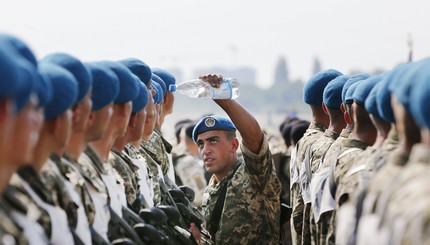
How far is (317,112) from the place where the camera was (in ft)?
33.3

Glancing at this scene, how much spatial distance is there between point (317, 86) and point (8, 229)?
546 cm

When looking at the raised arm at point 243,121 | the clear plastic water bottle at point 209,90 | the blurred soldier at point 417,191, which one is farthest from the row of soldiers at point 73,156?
the blurred soldier at point 417,191

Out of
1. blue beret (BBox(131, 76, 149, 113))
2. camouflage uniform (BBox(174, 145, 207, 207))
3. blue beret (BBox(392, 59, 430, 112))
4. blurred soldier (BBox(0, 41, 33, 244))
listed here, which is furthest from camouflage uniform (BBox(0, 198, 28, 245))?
camouflage uniform (BBox(174, 145, 207, 207))

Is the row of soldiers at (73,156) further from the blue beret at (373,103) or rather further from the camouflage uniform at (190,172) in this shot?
the camouflage uniform at (190,172)

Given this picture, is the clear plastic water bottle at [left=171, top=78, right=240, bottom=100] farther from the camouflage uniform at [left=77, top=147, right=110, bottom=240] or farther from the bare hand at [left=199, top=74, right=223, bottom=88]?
the camouflage uniform at [left=77, top=147, right=110, bottom=240]

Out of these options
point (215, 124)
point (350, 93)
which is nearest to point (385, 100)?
point (350, 93)

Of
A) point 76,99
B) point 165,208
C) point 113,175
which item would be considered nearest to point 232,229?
point 165,208

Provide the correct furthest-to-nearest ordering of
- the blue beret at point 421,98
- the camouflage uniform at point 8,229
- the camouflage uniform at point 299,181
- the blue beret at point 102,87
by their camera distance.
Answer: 1. the camouflage uniform at point 299,181
2. the blue beret at point 102,87
3. the camouflage uniform at point 8,229
4. the blue beret at point 421,98

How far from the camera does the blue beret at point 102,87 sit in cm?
646

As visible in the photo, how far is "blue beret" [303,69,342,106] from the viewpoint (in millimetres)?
10031

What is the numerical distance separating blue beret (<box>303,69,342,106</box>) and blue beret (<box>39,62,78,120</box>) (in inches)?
184

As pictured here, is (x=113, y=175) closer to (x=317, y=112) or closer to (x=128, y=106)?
(x=128, y=106)

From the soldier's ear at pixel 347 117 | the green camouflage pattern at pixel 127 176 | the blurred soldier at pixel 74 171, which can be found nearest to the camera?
the blurred soldier at pixel 74 171

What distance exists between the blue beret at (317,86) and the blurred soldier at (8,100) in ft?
17.9
